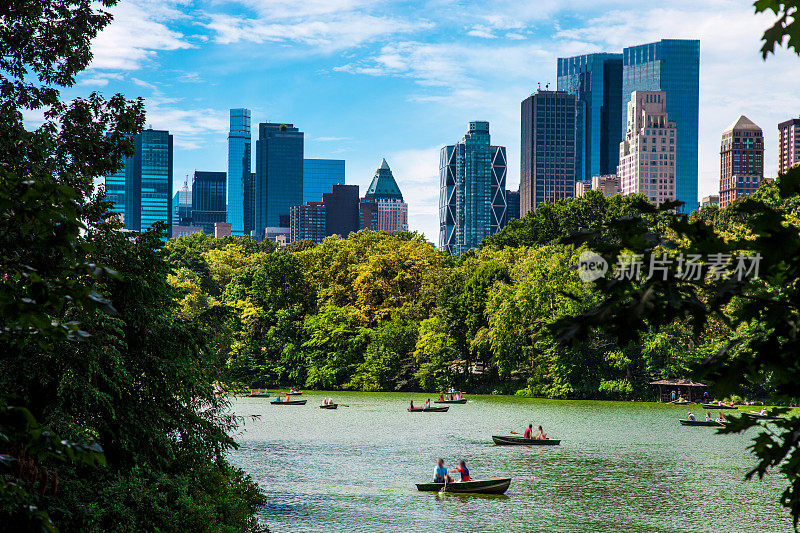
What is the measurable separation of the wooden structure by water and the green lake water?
8.69 m

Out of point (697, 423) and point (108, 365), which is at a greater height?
point (108, 365)

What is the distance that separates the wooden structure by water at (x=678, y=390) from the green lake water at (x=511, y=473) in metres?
8.69

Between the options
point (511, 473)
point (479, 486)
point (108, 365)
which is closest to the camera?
point (108, 365)

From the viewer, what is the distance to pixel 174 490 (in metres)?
15.4

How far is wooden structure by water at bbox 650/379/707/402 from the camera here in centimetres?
6141

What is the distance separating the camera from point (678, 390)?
63281 mm

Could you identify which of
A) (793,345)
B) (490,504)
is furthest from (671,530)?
(793,345)

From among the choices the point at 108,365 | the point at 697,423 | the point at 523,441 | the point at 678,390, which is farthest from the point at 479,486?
the point at 678,390

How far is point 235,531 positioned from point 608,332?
14078 mm

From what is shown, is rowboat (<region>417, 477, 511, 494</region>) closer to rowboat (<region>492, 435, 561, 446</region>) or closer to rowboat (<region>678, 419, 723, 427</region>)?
rowboat (<region>492, 435, 561, 446</region>)

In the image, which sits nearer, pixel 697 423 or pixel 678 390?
pixel 697 423

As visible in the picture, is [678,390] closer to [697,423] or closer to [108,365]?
[697,423]

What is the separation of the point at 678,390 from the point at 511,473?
3618 centimetres

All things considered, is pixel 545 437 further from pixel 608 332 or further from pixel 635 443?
pixel 608 332
